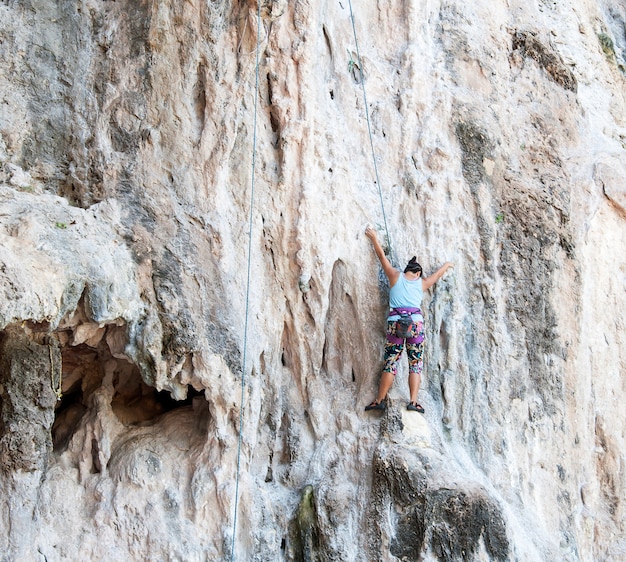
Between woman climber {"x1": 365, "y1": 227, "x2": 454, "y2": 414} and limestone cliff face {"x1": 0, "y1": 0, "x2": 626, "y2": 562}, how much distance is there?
0.57 feet

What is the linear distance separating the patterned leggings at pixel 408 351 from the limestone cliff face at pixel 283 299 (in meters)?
0.24

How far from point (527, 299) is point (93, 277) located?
408 centimetres

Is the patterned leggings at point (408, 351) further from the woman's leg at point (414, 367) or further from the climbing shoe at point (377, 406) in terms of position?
the climbing shoe at point (377, 406)

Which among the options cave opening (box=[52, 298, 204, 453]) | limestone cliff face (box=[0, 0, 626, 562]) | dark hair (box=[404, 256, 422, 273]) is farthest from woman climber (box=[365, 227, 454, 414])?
cave opening (box=[52, 298, 204, 453])

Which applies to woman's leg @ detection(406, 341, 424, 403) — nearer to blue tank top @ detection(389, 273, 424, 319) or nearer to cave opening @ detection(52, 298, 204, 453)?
blue tank top @ detection(389, 273, 424, 319)

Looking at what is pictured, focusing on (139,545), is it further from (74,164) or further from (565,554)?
(565,554)

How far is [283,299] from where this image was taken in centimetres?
673

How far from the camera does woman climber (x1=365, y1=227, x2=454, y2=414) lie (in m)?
6.48

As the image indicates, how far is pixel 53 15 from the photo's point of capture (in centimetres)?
679

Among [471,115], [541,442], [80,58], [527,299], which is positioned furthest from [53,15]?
[541,442]

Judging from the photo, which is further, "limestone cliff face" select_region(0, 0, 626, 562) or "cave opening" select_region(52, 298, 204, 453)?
"cave opening" select_region(52, 298, 204, 453)

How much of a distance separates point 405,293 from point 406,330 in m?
0.31

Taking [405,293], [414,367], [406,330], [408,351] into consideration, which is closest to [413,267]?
[405,293]

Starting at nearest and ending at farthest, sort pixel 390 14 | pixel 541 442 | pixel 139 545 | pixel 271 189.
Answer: pixel 139 545, pixel 271 189, pixel 541 442, pixel 390 14
